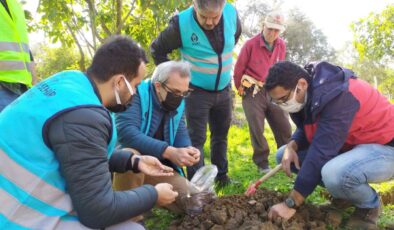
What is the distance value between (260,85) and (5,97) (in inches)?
115

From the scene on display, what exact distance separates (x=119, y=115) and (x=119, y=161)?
67 cm

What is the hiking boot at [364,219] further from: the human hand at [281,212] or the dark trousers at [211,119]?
the dark trousers at [211,119]

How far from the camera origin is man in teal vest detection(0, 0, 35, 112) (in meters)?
2.65

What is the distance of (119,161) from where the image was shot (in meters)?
2.52

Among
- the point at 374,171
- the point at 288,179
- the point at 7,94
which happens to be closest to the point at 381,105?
the point at 374,171

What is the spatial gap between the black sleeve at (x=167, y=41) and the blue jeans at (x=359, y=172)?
193 cm

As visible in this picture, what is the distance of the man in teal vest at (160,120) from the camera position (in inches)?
119

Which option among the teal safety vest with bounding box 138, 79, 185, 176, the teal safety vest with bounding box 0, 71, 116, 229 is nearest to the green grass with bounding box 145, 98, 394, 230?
the teal safety vest with bounding box 138, 79, 185, 176

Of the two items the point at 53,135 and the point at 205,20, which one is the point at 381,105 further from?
the point at 53,135

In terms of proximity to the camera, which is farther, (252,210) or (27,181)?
(252,210)

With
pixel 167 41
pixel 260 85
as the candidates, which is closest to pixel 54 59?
pixel 260 85

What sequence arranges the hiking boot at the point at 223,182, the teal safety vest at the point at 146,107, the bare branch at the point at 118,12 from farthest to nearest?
the bare branch at the point at 118,12 < the hiking boot at the point at 223,182 < the teal safety vest at the point at 146,107

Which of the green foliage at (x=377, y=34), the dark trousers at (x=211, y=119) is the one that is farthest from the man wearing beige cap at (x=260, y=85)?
the green foliage at (x=377, y=34)

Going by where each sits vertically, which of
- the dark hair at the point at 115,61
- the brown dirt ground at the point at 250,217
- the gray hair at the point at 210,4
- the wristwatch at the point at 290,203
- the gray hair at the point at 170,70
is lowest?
the brown dirt ground at the point at 250,217
